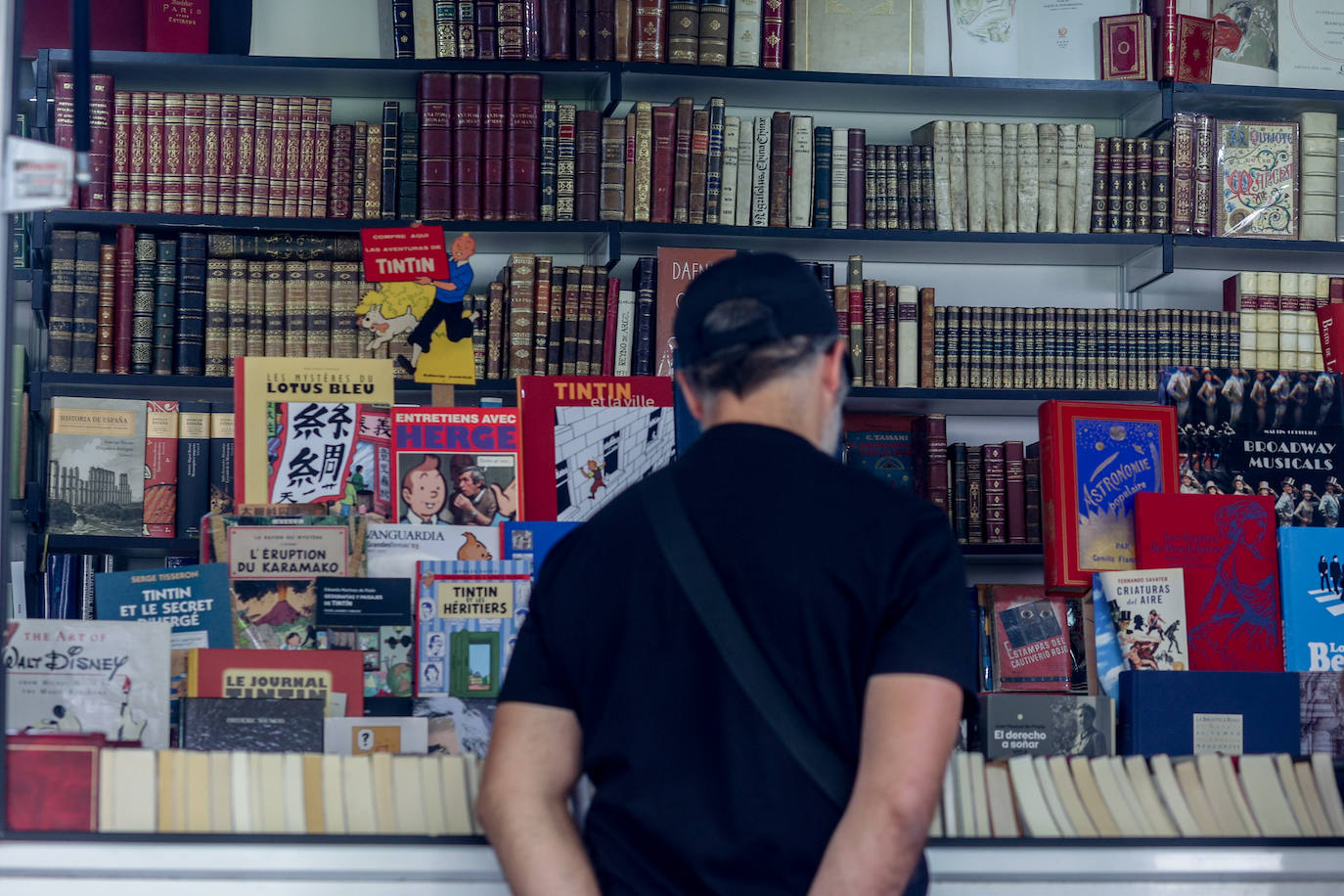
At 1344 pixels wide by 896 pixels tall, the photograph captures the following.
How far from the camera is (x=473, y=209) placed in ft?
11.3

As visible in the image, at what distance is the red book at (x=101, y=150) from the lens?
3.38 meters

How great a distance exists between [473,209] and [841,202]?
3.07 feet

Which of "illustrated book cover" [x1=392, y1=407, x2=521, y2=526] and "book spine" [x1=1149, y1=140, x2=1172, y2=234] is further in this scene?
"book spine" [x1=1149, y1=140, x2=1172, y2=234]

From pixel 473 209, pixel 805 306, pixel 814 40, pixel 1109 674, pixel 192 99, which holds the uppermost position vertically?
pixel 814 40

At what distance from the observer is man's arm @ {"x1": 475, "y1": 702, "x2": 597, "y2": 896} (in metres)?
1.24

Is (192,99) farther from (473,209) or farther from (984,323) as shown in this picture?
(984,323)

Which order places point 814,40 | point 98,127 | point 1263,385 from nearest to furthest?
point 1263,385, point 98,127, point 814,40

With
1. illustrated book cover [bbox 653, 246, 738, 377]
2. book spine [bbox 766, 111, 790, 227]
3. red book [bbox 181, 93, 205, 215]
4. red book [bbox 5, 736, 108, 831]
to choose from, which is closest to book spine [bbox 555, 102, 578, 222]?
illustrated book cover [bbox 653, 246, 738, 377]

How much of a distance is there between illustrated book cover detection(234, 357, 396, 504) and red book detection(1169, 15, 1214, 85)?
2.43 meters

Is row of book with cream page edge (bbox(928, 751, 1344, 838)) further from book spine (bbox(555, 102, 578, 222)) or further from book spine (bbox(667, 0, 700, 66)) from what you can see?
book spine (bbox(667, 0, 700, 66))

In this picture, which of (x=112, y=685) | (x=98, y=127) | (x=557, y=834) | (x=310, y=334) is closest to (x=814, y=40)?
(x=310, y=334)

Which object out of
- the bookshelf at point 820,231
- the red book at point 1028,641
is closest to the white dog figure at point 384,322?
the bookshelf at point 820,231

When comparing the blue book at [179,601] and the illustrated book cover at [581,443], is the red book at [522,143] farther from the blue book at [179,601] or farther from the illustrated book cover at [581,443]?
the blue book at [179,601]

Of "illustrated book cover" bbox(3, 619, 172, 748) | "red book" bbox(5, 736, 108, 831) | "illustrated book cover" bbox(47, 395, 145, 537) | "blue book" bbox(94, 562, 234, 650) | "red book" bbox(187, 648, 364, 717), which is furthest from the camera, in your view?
"illustrated book cover" bbox(47, 395, 145, 537)
